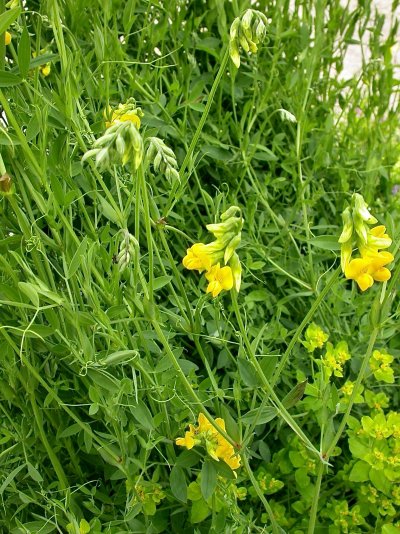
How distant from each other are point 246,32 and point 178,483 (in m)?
0.54

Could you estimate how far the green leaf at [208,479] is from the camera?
0.84m

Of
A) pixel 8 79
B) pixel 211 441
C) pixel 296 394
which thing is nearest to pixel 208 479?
pixel 211 441

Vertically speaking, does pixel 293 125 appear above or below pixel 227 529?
above

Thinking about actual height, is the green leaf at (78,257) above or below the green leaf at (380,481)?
above

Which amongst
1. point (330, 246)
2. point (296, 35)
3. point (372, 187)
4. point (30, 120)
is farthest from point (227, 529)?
point (296, 35)

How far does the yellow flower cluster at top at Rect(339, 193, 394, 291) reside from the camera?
2.12ft

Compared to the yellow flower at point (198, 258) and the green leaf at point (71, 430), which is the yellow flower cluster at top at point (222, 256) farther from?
the green leaf at point (71, 430)

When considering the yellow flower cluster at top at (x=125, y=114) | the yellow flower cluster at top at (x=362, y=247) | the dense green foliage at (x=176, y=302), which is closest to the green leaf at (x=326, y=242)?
the dense green foliage at (x=176, y=302)

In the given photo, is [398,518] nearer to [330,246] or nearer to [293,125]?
[330,246]

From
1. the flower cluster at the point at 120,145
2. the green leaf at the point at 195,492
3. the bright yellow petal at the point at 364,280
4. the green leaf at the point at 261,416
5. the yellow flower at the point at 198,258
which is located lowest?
the green leaf at the point at 195,492

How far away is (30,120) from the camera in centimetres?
81

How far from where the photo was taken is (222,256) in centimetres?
66

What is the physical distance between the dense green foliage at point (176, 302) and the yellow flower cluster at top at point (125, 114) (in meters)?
0.02

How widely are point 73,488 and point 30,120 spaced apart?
502 mm
